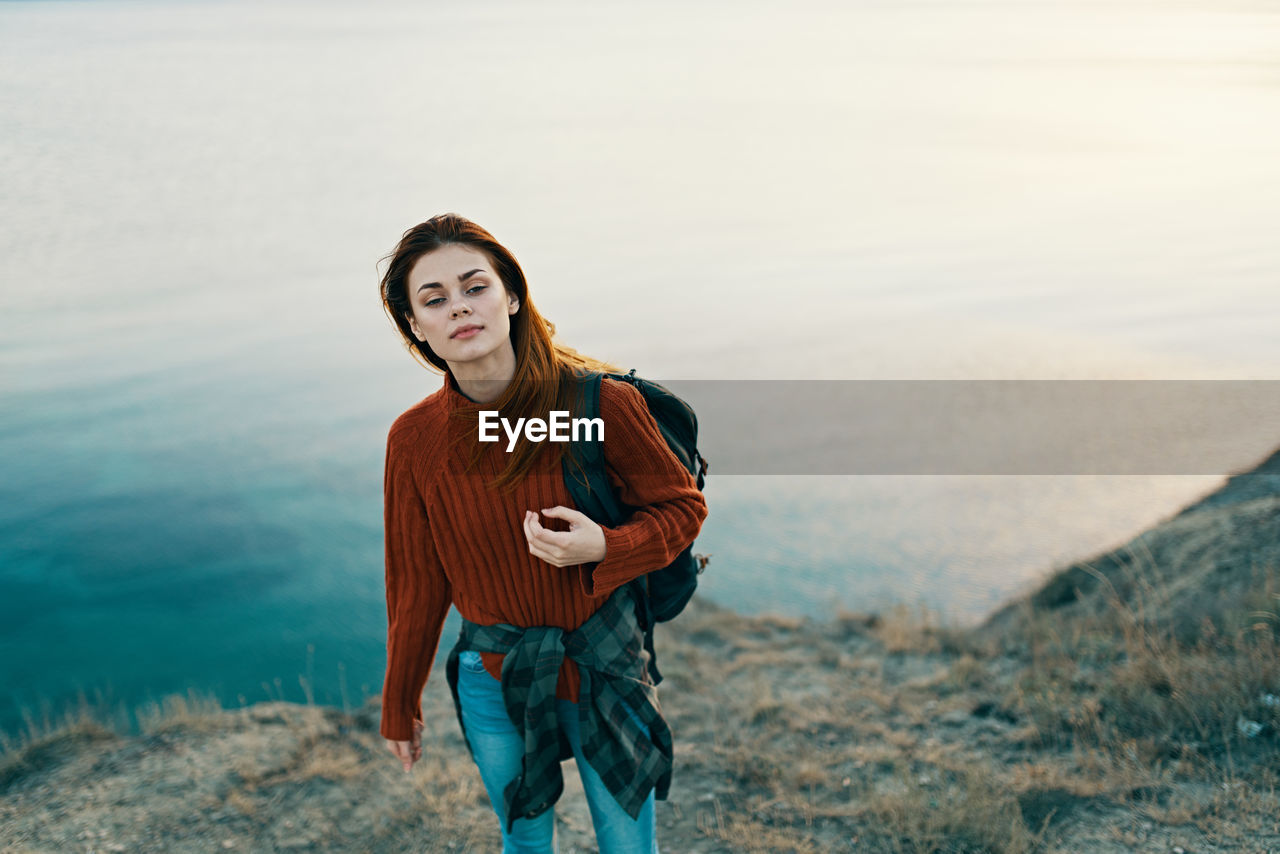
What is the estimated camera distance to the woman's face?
5.99ft

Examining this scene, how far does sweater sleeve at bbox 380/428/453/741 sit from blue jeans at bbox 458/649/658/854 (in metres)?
0.11

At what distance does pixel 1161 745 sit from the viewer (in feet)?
10.8

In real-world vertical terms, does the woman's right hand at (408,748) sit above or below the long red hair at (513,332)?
below

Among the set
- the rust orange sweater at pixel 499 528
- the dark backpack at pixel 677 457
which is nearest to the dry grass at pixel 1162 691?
the dark backpack at pixel 677 457

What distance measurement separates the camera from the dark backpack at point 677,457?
1.90 m

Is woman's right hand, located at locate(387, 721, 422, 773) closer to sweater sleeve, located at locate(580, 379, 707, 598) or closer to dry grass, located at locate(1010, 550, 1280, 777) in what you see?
sweater sleeve, located at locate(580, 379, 707, 598)

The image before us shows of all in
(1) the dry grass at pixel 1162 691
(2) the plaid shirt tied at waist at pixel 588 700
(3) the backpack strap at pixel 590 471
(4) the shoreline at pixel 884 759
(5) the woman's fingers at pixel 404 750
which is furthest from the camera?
(1) the dry grass at pixel 1162 691

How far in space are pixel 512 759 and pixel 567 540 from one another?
28.2 inches

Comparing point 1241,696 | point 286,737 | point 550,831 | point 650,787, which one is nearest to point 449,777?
point 286,737

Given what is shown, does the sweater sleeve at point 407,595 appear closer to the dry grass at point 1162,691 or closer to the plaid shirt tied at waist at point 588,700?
the plaid shirt tied at waist at point 588,700

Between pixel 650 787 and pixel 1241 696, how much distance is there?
2.68 meters

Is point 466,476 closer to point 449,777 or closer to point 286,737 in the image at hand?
point 449,777

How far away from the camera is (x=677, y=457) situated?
6.57 ft

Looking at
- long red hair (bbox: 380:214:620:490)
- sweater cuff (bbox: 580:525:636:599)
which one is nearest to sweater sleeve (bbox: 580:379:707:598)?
sweater cuff (bbox: 580:525:636:599)
